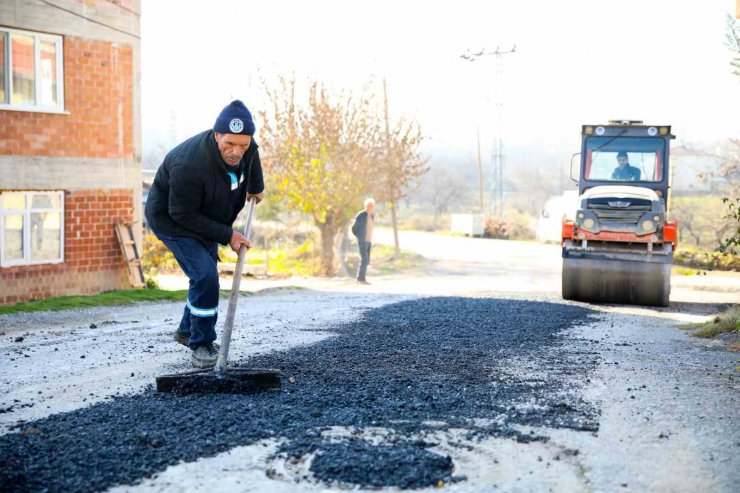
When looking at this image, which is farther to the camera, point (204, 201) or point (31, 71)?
point (31, 71)

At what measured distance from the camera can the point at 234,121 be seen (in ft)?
20.2

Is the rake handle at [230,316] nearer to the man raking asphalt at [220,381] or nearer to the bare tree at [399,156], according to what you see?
the man raking asphalt at [220,381]

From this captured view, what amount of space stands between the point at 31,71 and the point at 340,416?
507 inches

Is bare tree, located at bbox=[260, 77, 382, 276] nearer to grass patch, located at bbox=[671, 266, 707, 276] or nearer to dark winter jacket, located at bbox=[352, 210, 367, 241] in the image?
dark winter jacket, located at bbox=[352, 210, 367, 241]

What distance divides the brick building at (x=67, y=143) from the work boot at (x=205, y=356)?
9917mm

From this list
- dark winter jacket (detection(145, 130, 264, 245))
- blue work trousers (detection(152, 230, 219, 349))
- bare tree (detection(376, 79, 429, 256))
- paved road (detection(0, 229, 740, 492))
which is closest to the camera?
paved road (detection(0, 229, 740, 492))

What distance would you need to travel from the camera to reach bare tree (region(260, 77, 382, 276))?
82.7 feet

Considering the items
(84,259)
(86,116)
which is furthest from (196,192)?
(86,116)

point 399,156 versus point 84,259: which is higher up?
point 399,156

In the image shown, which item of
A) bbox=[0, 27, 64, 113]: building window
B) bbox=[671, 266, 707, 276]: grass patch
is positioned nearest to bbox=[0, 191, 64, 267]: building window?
bbox=[0, 27, 64, 113]: building window

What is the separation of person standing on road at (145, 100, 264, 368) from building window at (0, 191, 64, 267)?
32.2ft

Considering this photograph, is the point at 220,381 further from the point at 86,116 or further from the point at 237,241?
the point at 86,116

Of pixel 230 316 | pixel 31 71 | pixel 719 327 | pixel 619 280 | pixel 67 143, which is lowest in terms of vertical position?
pixel 719 327

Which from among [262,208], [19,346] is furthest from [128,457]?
[262,208]
